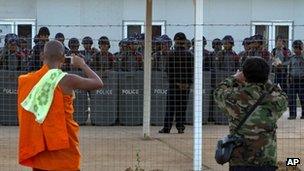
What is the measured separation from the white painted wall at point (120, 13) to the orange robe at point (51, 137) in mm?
14912

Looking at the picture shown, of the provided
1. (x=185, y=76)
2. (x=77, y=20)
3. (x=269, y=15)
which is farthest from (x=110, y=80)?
(x=269, y=15)

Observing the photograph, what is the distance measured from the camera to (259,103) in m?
4.75

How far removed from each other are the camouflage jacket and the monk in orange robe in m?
1.12

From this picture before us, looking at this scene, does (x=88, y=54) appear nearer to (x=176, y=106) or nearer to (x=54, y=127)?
(x=176, y=106)

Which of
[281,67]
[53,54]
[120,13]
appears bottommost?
[281,67]

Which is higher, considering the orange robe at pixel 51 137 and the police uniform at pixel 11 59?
the police uniform at pixel 11 59

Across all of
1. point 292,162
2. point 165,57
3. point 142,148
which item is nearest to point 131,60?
point 165,57

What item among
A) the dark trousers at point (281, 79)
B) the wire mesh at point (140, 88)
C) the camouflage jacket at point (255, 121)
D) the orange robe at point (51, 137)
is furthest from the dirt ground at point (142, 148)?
the camouflage jacket at point (255, 121)

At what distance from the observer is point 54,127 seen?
4.82 metres

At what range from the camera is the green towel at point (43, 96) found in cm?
484

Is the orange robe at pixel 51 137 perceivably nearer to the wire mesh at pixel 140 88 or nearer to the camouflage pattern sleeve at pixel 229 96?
the camouflage pattern sleeve at pixel 229 96

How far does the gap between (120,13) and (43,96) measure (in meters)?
15.8

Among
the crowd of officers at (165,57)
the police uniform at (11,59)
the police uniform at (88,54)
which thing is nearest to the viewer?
the crowd of officers at (165,57)

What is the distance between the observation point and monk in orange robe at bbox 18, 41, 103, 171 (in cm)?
482
